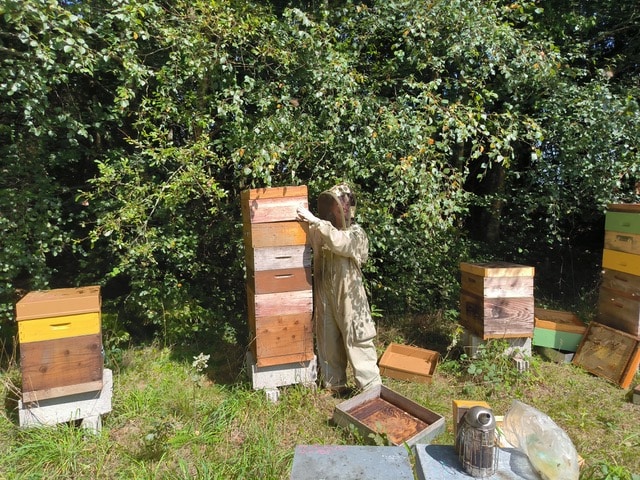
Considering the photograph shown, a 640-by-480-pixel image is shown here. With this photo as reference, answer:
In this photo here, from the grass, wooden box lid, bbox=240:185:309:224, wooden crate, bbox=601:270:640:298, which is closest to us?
the grass

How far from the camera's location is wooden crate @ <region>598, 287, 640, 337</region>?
3.93 m

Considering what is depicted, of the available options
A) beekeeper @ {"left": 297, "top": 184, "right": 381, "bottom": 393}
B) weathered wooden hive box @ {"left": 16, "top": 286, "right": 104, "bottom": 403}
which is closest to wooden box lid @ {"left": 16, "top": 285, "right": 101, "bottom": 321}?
weathered wooden hive box @ {"left": 16, "top": 286, "right": 104, "bottom": 403}

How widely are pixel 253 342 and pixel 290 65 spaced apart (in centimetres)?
264

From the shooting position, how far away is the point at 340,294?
11.7 ft

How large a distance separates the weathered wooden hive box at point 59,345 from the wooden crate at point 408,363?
8.03ft

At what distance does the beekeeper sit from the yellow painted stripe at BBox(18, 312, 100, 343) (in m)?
1.65

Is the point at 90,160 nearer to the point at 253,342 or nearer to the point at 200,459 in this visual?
the point at 253,342

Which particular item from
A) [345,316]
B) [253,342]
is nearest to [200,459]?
[253,342]

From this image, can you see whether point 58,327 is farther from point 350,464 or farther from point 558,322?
point 558,322

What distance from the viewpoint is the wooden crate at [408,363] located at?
12.9ft

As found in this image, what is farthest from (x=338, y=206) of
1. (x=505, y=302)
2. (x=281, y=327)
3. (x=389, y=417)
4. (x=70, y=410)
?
(x=70, y=410)

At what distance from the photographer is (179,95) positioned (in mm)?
4098

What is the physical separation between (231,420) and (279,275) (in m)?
1.13

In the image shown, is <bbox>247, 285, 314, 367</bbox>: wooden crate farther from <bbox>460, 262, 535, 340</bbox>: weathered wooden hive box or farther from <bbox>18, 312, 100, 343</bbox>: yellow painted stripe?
<bbox>460, 262, 535, 340</bbox>: weathered wooden hive box
